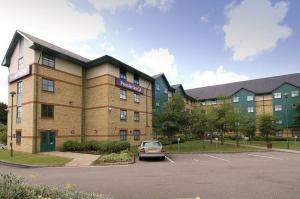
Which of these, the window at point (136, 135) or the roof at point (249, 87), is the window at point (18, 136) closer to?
the window at point (136, 135)

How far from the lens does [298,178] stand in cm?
1027

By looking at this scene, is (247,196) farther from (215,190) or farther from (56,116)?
(56,116)

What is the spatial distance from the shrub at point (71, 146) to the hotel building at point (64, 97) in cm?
76

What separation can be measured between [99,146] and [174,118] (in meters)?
8.57

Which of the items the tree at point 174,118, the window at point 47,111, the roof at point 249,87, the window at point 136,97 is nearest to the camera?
the window at point 47,111

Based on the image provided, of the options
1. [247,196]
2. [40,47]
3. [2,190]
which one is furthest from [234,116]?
[2,190]

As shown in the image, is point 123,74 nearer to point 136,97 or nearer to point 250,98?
point 136,97

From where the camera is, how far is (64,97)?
25016 millimetres

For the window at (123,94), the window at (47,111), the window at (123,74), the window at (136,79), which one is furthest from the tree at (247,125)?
the window at (47,111)

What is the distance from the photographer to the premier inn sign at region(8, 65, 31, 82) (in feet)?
74.4

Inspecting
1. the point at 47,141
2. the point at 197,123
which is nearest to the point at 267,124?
the point at 197,123

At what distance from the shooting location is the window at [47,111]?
22828mm

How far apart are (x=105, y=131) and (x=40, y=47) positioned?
1035 centimetres

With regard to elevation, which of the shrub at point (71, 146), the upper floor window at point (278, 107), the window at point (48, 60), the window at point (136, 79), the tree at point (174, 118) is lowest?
the shrub at point (71, 146)
